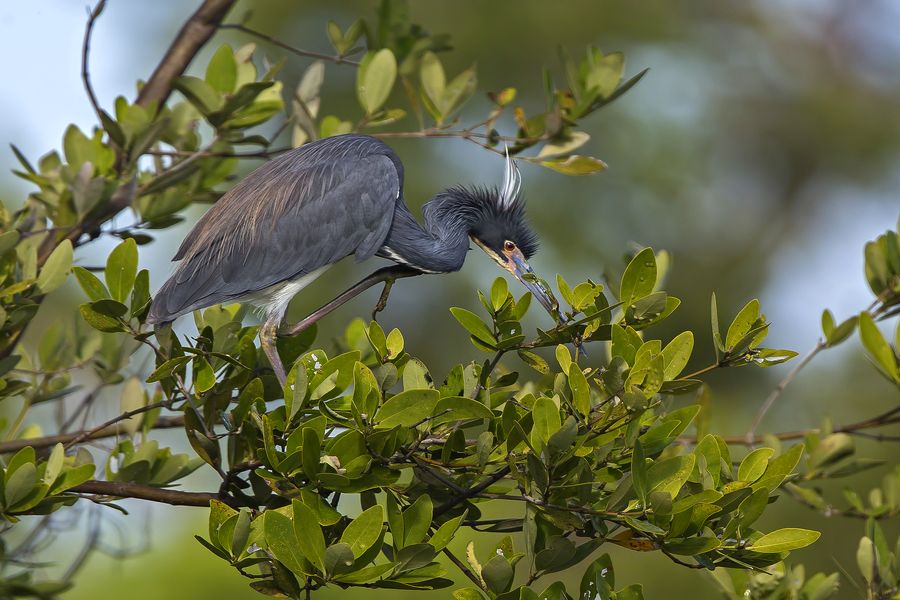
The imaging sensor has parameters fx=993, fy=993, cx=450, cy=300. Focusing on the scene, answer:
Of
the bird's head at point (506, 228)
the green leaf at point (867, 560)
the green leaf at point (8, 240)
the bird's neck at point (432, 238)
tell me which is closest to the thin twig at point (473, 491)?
the green leaf at point (867, 560)

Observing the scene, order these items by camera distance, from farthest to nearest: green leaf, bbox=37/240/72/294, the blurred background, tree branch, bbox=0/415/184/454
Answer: the blurred background
tree branch, bbox=0/415/184/454
green leaf, bbox=37/240/72/294

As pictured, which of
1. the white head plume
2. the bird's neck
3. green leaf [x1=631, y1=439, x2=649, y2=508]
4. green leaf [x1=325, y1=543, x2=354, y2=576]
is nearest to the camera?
green leaf [x1=325, y1=543, x2=354, y2=576]

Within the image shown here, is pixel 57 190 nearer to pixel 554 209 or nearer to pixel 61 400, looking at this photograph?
pixel 61 400

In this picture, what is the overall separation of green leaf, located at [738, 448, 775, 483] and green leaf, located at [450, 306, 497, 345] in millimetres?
730

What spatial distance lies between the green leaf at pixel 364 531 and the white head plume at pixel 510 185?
9.02 ft

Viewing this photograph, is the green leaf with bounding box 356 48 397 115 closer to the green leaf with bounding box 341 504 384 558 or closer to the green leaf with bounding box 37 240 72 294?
the green leaf with bounding box 37 240 72 294

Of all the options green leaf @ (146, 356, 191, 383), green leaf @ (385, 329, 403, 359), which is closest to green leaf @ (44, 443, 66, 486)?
green leaf @ (146, 356, 191, 383)

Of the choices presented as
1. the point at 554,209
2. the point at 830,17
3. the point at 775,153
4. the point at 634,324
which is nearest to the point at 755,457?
the point at 634,324

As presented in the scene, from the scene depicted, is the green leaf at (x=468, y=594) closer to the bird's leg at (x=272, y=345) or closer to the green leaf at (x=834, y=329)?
the bird's leg at (x=272, y=345)

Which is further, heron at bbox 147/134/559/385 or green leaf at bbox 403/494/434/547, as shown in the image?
heron at bbox 147/134/559/385

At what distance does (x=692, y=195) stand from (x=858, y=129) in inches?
143

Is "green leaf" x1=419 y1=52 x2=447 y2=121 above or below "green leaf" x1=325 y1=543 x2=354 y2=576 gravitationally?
above

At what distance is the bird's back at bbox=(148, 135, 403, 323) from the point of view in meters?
4.05

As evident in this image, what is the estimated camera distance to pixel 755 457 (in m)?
2.56
